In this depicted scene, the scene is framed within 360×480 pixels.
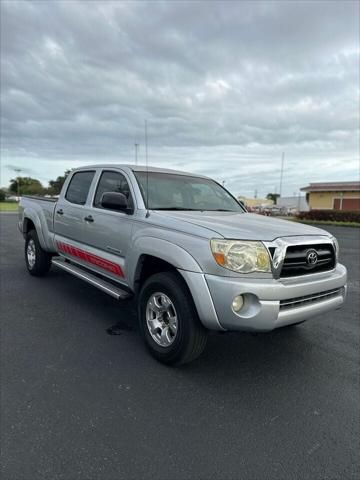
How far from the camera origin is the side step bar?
11.8 feet

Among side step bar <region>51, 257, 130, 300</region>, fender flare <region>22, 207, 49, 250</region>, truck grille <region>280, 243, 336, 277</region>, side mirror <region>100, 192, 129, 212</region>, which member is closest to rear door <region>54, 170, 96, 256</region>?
side step bar <region>51, 257, 130, 300</region>

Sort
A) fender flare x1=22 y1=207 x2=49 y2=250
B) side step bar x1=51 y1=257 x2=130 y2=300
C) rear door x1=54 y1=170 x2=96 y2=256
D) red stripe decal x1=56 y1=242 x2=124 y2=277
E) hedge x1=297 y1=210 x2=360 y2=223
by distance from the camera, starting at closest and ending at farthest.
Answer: side step bar x1=51 y1=257 x2=130 y2=300
red stripe decal x1=56 y1=242 x2=124 y2=277
rear door x1=54 y1=170 x2=96 y2=256
fender flare x1=22 y1=207 x2=49 y2=250
hedge x1=297 y1=210 x2=360 y2=223

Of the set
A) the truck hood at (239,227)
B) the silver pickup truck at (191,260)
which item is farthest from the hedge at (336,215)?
the truck hood at (239,227)

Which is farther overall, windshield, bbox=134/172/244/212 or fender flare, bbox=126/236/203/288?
windshield, bbox=134/172/244/212

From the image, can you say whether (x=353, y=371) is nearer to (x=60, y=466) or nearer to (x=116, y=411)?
(x=116, y=411)

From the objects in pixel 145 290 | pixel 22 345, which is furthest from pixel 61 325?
pixel 145 290

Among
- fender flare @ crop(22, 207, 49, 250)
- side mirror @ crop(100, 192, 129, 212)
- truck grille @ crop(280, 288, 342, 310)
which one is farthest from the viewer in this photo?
fender flare @ crop(22, 207, 49, 250)

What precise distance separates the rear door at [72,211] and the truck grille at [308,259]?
276cm

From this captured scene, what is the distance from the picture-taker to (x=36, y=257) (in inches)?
234

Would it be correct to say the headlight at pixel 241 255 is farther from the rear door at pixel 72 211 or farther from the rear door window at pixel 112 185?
the rear door at pixel 72 211

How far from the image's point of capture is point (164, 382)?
2852mm

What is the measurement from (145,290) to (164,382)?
86 cm

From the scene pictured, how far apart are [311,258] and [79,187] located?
3438mm

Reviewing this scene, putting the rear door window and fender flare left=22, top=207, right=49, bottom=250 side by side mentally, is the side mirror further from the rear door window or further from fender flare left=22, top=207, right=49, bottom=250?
fender flare left=22, top=207, right=49, bottom=250
